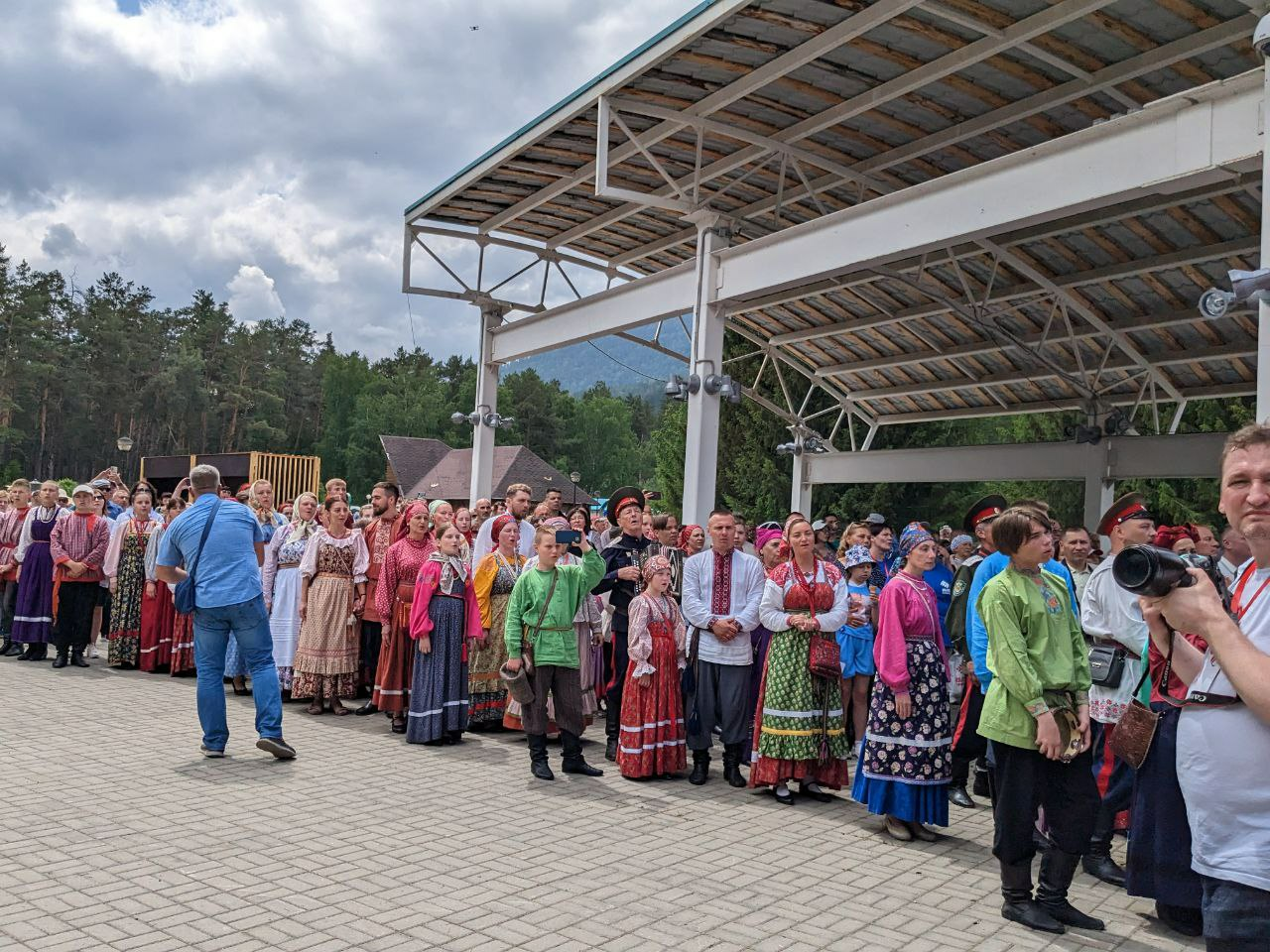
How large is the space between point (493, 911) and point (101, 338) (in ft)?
229

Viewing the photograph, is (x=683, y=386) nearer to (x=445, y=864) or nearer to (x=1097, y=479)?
(x=445, y=864)

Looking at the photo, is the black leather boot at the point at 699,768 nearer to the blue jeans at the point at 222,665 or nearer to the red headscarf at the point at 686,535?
the red headscarf at the point at 686,535

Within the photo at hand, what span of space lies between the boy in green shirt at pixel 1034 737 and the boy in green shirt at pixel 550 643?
3.23 meters

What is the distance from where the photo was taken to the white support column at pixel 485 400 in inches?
669

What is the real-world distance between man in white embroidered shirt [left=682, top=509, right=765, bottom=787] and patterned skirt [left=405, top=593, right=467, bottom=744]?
6.37 feet

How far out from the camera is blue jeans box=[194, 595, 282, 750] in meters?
7.04

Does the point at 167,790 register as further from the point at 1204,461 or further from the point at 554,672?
the point at 1204,461

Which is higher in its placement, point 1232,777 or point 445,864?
point 1232,777

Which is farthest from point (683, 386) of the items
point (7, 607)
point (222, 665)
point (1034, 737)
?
point (7, 607)

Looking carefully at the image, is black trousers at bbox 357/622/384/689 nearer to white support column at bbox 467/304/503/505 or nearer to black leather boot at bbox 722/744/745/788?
black leather boot at bbox 722/744/745/788

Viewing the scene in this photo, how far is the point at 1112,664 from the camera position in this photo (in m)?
5.04

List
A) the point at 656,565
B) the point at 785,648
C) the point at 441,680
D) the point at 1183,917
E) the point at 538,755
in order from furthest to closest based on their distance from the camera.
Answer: the point at 441,680, the point at 656,565, the point at 538,755, the point at 785,648, the point at 1183,917

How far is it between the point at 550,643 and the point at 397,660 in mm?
2176

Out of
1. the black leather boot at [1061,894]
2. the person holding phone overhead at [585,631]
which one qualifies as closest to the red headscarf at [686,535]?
the person holding phone overhead at [585,631]
